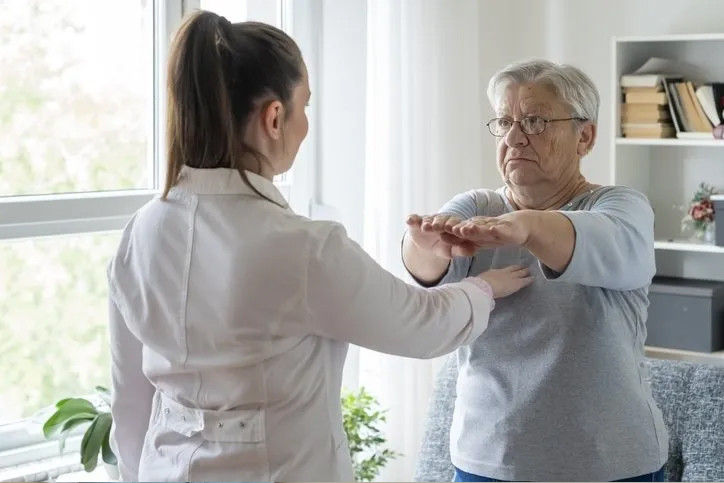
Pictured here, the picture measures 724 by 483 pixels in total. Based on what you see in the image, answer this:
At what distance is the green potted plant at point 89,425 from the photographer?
2807mm

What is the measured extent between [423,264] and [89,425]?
4.25ft

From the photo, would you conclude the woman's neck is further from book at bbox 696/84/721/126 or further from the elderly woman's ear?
book at bbox 696/84/721/126

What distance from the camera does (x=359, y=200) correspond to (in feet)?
12.2

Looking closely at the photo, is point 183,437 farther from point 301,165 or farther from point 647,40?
point 647,40

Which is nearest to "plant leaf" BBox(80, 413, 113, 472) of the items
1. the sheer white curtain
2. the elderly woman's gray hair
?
the sheer white curtain

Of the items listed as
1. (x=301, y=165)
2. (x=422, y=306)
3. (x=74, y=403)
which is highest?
(x=301, y=165)

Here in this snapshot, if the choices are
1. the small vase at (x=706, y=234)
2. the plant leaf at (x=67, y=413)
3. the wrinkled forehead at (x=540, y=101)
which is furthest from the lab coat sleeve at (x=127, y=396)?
the small vase at (x=706, y=234)

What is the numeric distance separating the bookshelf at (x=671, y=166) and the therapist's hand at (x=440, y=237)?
67.8 inches

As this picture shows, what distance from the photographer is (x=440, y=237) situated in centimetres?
196

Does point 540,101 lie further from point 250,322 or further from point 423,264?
point 250,322

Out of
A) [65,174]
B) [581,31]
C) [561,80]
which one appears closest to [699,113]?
[581,31]

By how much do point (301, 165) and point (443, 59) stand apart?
59 cm

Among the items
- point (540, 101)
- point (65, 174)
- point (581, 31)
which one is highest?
point (581, 31)

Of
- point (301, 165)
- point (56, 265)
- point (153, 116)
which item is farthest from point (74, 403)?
point (301, 165)
